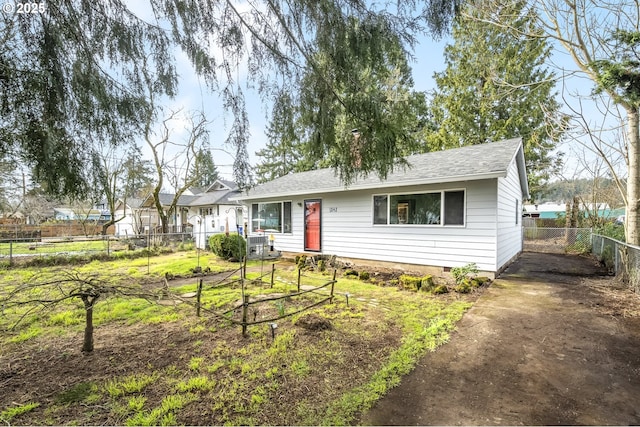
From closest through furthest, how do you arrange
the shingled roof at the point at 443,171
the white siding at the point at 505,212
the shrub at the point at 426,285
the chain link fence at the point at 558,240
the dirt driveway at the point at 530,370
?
1. the dirt driveway at the point at 530,370
2. the shrub at the point at 426,285
3. the shingled roof at the point at 443,171
4. the white siding at the point at 505,212
5. the chain link fence at the point at 558,240

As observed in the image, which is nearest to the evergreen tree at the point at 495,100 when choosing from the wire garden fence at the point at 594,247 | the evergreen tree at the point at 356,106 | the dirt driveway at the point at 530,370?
the wire garden fence at the point at 594,247

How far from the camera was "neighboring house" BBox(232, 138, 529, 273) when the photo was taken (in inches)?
267

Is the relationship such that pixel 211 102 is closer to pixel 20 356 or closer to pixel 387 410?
pixel 387 410

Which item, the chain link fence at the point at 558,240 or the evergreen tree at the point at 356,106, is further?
the chain link fence at the point at 558,240

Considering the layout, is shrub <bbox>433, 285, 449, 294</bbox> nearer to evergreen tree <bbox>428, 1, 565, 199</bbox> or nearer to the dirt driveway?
the dirt driveway

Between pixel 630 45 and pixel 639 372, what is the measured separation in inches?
146

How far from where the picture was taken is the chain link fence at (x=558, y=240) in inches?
474

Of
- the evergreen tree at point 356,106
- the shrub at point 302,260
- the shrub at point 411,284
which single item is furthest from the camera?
the shrub at point 302,260

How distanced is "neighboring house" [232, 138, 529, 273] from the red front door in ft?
0.11

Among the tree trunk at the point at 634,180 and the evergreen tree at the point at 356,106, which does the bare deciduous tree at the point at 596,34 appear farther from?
the evergreen tree at the point at 356,106

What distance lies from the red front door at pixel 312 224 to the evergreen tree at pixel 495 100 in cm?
1231

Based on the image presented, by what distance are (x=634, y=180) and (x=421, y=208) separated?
201 inches

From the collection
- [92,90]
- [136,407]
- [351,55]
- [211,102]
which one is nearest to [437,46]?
[351,55]

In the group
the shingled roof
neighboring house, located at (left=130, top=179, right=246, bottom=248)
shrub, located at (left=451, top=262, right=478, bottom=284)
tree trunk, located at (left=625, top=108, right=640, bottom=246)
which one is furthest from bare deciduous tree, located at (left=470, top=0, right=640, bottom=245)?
→ neighboring house, located at (left=130, top=179, right=246, bottom=248)
